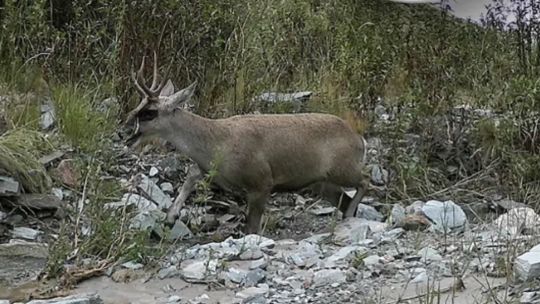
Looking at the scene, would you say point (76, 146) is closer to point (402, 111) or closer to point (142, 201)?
point (142, 201)

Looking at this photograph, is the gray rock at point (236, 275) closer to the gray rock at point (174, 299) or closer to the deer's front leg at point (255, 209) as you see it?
the gray rock at point (174, 299)

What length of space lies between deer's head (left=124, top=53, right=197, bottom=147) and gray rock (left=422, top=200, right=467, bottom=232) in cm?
200

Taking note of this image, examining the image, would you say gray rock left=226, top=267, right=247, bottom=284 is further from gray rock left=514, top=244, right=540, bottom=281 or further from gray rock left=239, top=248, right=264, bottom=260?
gray rock left=514, top=244, right=540, bottom=281

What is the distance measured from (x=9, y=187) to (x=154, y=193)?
118 cm

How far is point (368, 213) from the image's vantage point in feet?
30.9

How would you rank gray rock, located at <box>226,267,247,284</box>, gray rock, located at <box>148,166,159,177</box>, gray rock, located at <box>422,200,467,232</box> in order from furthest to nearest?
gray rock, located at <box>148,166,159,177</box> → gray rock, located at <box>422,200,467,232</box> → gray rock, located at <box>226,267,247,284</box>

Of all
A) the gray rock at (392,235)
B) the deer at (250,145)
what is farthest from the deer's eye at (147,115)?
the gray rock at (392,235)

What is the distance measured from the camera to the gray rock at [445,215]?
8086 millimetres

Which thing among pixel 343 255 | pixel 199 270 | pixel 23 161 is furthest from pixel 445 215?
pixel 23 161

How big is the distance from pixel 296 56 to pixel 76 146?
3.48 meters

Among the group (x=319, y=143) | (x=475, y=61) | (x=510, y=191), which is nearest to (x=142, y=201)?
(x=319, y=143)

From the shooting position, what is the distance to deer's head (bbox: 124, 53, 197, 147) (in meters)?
8.70

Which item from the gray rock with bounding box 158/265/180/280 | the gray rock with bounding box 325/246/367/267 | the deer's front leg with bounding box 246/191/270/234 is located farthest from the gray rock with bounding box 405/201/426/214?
the gray rock with bounding box 158/265/180/280

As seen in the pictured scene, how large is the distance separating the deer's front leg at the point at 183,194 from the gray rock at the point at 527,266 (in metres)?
3.03
